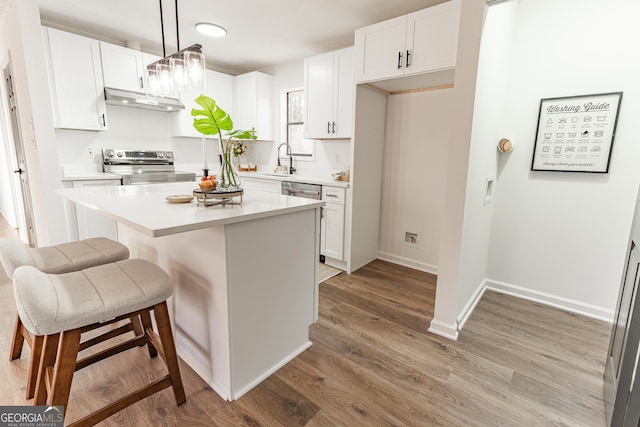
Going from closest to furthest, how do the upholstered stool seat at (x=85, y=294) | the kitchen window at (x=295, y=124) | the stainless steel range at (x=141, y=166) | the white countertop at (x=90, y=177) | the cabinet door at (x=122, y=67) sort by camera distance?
the upholstered stool seat at (x=85, y=294), the white countertop at (x=90, y=177), the cabinet door at (x=122, y=67), the stainless steel range at (x=141, y=166), the kitchen window at (x=295, y=124)

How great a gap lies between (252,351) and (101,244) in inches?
43.2

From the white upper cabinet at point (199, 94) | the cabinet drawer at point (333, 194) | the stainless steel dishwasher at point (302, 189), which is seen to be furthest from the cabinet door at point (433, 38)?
the white upper cabinet at point (199, 94)

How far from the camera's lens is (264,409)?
1.50 metres

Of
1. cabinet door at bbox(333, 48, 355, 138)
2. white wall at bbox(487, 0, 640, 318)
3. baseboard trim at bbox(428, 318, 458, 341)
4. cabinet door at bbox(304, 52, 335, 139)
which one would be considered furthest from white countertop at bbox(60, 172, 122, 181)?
white wall at bbox(487, 0, 640, 318)

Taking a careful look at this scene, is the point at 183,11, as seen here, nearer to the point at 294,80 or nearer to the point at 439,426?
the point at 294,80

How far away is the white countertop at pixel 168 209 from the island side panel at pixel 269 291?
0.23ft

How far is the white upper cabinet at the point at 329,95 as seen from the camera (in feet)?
10.6

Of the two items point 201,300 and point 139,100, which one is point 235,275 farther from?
point 139,100

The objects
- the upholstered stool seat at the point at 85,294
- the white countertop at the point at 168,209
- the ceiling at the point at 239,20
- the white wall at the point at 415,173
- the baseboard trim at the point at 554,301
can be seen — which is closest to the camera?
the upholstered stool seat at the point at 85,294

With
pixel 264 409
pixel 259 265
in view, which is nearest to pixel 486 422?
pixel 264 409

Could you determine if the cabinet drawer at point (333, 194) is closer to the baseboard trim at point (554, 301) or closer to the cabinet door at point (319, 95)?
the cabinet door at point (319, 95)

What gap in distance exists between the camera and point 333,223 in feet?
10.7

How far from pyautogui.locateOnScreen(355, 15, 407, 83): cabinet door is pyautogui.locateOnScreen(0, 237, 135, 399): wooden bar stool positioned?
2.40 m

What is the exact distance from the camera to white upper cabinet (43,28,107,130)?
9.84 feet
